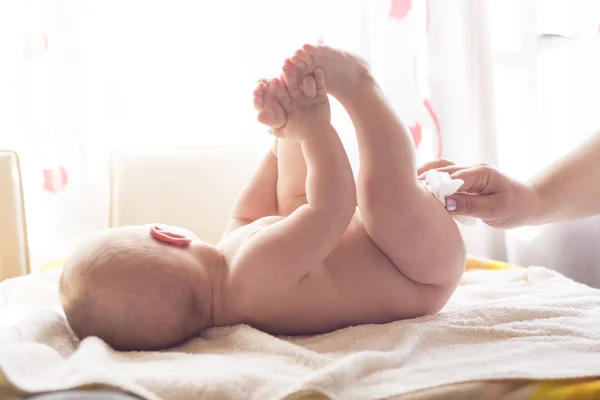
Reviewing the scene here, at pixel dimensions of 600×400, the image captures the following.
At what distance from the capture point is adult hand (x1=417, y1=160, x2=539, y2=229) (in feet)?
3.25

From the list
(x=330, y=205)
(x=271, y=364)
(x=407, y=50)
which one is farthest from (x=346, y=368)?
(x=407, y=50)

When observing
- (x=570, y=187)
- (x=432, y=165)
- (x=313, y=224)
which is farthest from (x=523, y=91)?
(x=313, y=224)

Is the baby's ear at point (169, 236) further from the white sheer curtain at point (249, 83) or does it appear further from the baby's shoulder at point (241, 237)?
the white sheer curtain at point (249, 83)

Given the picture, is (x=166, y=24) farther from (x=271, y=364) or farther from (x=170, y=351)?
(x=271, y=364)

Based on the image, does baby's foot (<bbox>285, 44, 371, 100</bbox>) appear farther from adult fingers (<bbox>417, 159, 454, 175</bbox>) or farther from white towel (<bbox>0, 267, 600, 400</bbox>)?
white towel (<bbox>0, 267, 600, 400</bbox>)

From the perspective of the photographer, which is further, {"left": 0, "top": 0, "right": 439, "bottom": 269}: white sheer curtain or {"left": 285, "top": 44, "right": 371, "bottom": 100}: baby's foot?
{"left": 0, "top": 0, "right": 439, "bottom": 269}: white sheer curtain

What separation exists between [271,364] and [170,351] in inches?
7.6

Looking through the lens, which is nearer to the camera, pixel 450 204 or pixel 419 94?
pixel 450 204

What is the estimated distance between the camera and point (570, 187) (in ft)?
3.81

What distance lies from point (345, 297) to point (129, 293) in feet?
1.00

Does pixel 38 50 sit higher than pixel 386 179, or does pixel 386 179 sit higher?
pixel 38 50

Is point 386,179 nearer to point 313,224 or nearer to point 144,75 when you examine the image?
point 313,224

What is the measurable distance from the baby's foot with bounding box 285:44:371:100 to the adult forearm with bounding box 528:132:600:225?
1.38ft

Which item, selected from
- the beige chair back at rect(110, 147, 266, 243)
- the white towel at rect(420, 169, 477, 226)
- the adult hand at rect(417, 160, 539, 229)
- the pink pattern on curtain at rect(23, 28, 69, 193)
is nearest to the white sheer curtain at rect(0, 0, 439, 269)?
the pink pattern on curtain at rect(23, 28, 69, 193)
